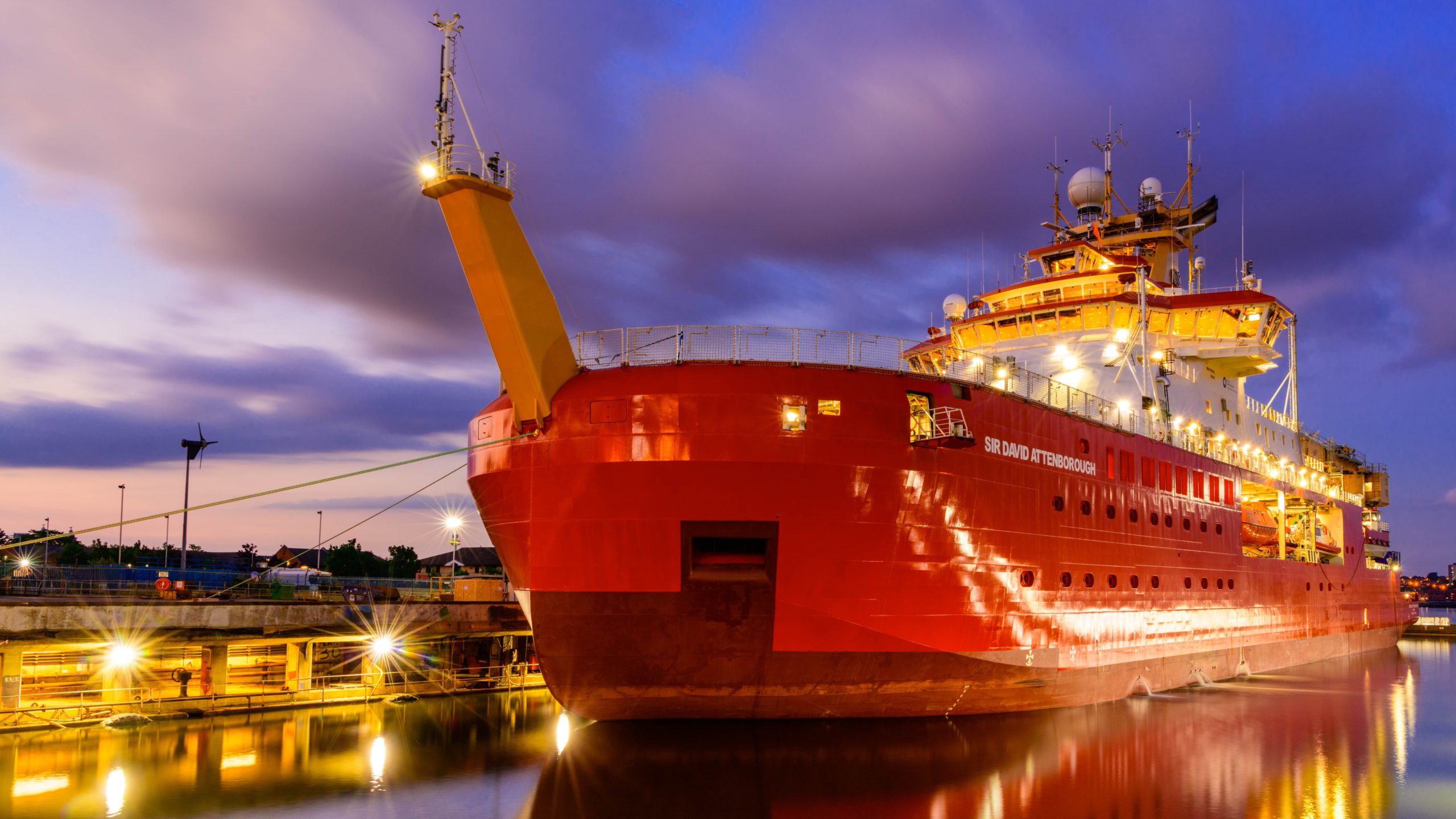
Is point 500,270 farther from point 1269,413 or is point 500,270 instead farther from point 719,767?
point 1269,413

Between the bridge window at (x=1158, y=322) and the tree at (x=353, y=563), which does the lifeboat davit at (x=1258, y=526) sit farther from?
the tree at (x=353, y=563)

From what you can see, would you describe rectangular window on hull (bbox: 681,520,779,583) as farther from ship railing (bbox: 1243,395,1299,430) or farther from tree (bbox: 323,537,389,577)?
tree (bbox: 323,537,389,577)

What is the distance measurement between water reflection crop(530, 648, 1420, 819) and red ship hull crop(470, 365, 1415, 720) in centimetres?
82

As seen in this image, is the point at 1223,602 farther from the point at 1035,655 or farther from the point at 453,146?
the point at 453,146

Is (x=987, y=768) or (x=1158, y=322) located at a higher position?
(x=1158, y=322)

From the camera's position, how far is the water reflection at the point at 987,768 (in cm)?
1542

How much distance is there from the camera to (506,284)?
18.4 meters

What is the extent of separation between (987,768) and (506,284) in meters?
12.7

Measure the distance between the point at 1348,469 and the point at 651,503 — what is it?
49125 millimetres

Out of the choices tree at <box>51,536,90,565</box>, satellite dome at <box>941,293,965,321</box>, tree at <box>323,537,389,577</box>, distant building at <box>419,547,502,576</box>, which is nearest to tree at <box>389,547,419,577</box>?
tree at <box>323,537,389,577</box>

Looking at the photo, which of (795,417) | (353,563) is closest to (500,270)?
(795,417)

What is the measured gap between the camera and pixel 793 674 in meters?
18.7

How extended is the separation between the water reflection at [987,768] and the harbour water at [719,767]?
0.06 metres

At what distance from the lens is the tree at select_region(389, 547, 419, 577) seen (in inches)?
3273
